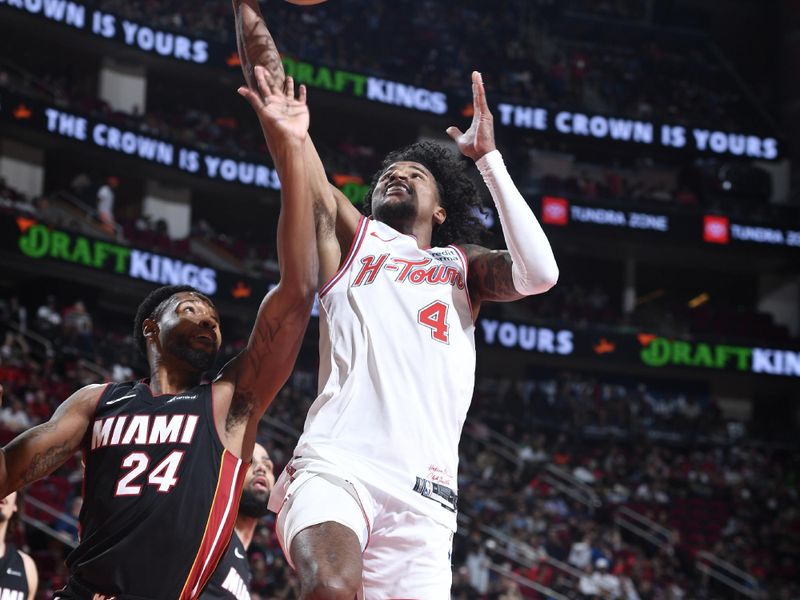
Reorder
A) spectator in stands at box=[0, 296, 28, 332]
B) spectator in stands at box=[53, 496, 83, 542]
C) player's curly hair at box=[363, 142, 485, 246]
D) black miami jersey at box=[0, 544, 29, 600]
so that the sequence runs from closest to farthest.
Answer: player's curly hair at box=[363, 142, 485, 246] → black miami jersey at box=[0, 544, 29, 600] → spectator in stands at box=[53, 496, 83, 542] → spectator in stands at box=[0, 296, 28, 332]

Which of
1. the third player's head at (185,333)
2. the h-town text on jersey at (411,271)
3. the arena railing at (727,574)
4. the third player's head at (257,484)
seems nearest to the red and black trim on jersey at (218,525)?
the third player's head at (185,333)

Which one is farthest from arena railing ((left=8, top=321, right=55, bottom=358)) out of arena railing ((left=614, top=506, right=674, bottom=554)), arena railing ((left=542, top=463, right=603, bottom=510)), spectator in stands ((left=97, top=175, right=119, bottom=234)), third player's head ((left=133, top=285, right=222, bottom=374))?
third player's head ((left=133, top=285, right=222, bottom=374))

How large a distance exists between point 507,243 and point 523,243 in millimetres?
93

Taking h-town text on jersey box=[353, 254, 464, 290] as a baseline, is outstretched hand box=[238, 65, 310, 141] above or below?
above

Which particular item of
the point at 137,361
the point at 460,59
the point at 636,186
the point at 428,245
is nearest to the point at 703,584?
the point at 137,361

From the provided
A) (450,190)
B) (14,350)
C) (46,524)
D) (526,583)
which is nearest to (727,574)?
(526,583)

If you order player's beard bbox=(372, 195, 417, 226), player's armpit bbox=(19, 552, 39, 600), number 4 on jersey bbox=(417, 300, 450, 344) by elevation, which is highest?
player's beard bbox=(372, 195, 417, 226)

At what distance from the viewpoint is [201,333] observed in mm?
4375

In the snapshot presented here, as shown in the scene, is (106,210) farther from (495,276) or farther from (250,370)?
(495,276)

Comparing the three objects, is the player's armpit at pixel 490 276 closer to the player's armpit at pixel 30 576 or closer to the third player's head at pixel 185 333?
the third player's head at pixel 185 333

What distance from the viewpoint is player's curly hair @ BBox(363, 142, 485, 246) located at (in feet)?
15.5

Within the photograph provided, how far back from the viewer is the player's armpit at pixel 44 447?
4.11 metres

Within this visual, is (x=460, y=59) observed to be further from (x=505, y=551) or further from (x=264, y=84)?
(x=264, y=84)

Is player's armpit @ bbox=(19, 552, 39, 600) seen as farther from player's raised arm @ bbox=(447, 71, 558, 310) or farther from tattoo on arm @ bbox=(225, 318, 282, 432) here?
player's raised arm @ bbox=(447, 71, 558, 310)
